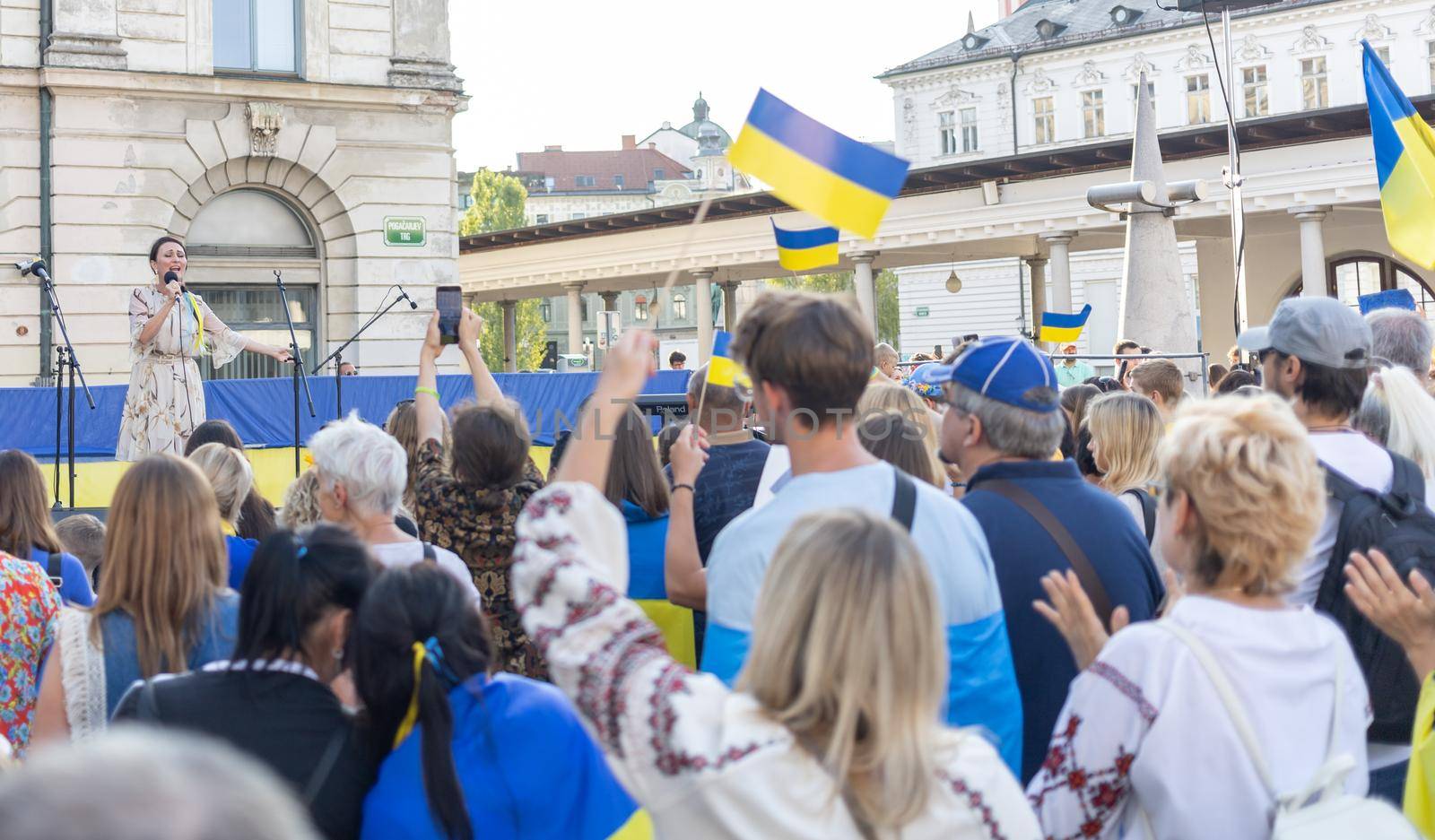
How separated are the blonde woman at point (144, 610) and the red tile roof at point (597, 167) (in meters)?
132

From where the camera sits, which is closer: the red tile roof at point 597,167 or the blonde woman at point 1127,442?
the blonde woman at point 1127,442

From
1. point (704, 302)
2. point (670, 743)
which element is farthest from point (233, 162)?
point (670, 743)

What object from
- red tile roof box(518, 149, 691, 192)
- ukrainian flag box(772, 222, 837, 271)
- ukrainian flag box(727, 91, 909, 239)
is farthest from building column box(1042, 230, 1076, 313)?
red tile roof box(518, 149, 691, 192)

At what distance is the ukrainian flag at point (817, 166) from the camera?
12.9ft

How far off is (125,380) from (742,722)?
18.4 metres

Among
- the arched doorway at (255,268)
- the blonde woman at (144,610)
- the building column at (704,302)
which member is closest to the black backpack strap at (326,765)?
the blonde woman at (144,610)

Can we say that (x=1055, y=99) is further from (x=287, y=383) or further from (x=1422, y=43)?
(x=287, y=383)

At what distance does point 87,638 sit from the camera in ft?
11.3

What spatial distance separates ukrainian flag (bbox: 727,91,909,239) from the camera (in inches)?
155

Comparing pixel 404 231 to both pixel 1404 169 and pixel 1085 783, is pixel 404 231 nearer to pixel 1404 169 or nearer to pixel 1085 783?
pixel 1404 169

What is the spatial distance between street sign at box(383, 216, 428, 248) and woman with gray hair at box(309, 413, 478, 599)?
1620cm

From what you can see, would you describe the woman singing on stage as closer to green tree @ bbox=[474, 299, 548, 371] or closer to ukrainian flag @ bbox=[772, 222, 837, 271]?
ukrainian flag @ bbox=[772, 222, 837, 271]

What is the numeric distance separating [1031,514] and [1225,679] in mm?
1032

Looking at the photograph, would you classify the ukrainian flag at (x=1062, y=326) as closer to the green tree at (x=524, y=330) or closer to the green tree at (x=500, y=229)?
the green tree at (x=500, y=229)
